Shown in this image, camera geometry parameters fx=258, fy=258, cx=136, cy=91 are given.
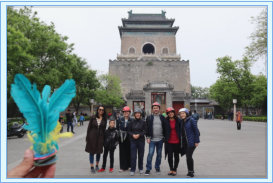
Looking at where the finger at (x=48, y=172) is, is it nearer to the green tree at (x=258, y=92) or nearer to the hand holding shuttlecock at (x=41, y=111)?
the hand holding shuttlecock at (x=41, y=111)

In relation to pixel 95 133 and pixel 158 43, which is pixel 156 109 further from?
pixel 158 43

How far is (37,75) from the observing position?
17266 mm

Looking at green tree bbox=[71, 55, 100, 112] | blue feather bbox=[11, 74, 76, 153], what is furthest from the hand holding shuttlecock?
green tree bbox=[71, 55, 100, 112]

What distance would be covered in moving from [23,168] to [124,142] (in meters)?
4.27

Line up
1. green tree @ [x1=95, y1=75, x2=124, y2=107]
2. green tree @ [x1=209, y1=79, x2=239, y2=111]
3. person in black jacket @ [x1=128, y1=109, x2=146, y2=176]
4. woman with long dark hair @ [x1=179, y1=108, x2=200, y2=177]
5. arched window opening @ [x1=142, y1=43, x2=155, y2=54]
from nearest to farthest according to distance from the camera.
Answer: woman with long dark hair @ [x1=179, y1=108, x2=200, y2=177] → person in black jacket @ [x1=128, y1=109, x2=146, y2=176] → green tree @ [x1=209, y1=79, x2=239, y2=111] → green tree @ [x1=95, y1=75, x2=124, y2=107] → arched window opening @ [x1=142, y1=43, x2=155, y2=54]

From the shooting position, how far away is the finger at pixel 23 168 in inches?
91.1

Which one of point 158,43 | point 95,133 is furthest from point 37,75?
point 158,43

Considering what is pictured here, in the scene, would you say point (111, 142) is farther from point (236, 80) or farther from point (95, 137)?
point (236, 80)

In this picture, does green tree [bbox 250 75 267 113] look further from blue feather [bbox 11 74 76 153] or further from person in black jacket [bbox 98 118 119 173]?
blue feather [bbox 11 74 76 153]

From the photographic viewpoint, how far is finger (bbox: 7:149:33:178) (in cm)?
231

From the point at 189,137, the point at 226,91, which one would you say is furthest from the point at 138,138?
the point at 226,91

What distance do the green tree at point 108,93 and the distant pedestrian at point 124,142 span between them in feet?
94.2

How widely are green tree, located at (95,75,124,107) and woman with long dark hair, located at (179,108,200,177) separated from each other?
1161 inches

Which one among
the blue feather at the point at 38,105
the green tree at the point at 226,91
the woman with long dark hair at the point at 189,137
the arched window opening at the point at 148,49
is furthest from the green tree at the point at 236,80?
the blue feather at the point at 38,105
